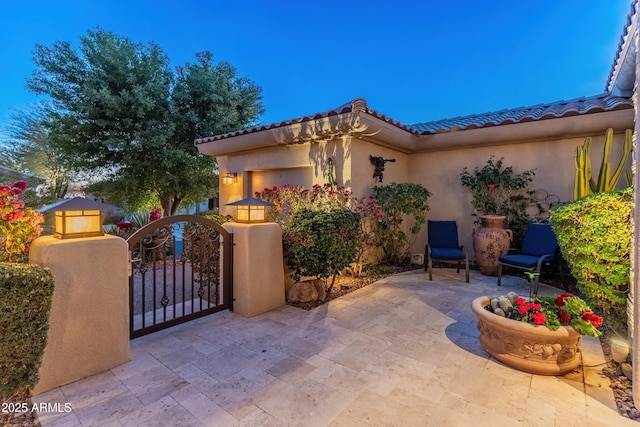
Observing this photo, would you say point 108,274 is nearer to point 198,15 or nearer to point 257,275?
point 257,275

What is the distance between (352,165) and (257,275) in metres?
3.23

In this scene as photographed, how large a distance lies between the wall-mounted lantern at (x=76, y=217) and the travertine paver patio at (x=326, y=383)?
141cm

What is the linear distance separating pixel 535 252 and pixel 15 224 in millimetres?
7811

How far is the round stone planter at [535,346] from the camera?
283 cm

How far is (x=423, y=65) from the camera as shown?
1353 inches

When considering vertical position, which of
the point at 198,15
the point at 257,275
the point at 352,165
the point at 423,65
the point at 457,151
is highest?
the point at 423,65

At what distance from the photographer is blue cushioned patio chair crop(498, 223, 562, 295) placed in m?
5.45

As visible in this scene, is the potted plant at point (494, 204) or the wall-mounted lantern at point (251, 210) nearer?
the wall-mounted lantern at point (251, 210)

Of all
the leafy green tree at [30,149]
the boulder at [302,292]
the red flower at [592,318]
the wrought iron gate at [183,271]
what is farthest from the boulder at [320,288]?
the leafy green tree at [30,149]

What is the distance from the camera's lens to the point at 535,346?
9.49 feet

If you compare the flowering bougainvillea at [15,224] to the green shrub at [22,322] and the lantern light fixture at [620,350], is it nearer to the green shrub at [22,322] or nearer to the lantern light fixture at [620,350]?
the green shrub at [22,322]

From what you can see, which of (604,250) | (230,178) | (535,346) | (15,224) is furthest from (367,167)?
(15,224)

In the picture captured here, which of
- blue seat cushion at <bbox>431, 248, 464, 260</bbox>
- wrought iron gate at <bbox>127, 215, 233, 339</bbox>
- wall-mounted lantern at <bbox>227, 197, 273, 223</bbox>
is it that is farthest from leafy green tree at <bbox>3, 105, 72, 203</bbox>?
blue seat cushion at <bbox>431, 248, 464, 260</bbox>

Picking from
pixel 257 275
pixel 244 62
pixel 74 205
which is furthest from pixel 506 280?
pixel 244 62
